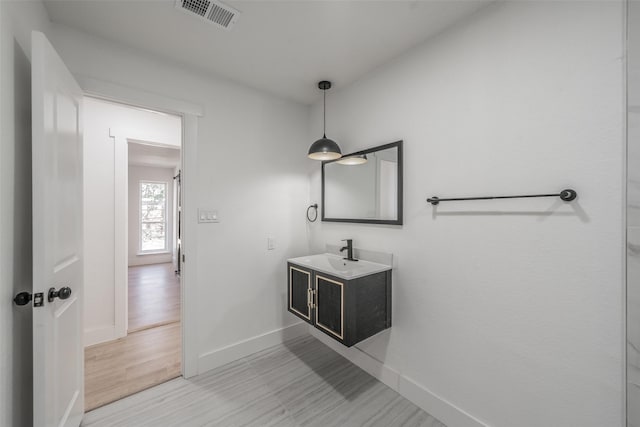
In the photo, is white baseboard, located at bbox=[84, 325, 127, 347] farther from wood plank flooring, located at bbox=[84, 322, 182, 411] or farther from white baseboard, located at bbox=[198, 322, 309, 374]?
white baseboard, located at bbox=[198, 322, 309, 374]

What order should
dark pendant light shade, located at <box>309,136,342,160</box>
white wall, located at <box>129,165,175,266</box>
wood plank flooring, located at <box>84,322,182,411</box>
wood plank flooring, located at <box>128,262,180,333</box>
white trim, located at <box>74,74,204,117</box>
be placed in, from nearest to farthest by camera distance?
white trim, located at <box>74,74,204,117</box>
wood plank flooring, located at <box>84,322,182,411</box>
dark pendant light shade, located at <box>309,136,342,160</box>
wood plank flooring, located at <box>128,262,180,333</box>
white wall, located at <box>129,165,175,266</box>

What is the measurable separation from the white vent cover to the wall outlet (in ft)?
4.30

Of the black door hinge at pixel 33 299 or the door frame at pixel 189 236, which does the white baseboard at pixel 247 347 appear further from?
the black door hinge at pixel 33 299

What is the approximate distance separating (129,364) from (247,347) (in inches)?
38.7

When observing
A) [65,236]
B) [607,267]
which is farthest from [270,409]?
[607,267]

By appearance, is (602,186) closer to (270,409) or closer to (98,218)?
(270,409)

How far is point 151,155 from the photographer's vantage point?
5070mm

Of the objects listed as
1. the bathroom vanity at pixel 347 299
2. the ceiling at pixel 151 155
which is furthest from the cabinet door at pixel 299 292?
the ceiling at pixel 151 155

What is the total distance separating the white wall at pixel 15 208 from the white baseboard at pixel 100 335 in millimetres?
1584

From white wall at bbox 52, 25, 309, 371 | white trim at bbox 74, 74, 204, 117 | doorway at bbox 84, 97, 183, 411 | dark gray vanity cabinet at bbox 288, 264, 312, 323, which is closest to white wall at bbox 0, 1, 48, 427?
white trim at bbox 74, 74, 204, 117

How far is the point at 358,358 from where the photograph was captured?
2.24 m

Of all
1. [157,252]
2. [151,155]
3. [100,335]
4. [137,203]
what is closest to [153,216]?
[137,203]

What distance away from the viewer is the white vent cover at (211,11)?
1.45 meters

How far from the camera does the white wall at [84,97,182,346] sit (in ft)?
8.46
